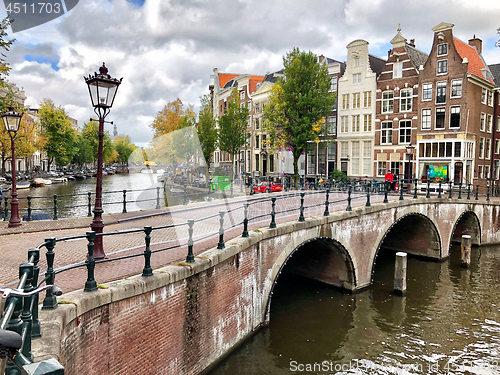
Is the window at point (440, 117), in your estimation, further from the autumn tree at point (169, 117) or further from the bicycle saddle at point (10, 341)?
the bicycle saddle at point (10, 341)

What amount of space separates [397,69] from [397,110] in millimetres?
3456

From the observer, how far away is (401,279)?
13.9 metres

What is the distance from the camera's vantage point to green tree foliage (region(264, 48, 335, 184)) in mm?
27438

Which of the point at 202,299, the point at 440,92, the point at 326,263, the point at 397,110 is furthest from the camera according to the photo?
the point at 397,110

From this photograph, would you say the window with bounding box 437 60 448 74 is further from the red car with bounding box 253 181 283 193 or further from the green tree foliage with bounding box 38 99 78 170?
the green tree foliage with bounding box 38 99 78 170

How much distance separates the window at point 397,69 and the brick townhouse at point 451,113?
5.54ft

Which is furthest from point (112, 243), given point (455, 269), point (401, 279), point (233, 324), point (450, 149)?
point (450, 149)

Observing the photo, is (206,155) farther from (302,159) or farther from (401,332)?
(401,332)

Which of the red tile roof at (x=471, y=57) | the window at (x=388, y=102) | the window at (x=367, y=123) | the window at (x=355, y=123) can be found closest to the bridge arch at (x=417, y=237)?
the window at (x=367, y=123)

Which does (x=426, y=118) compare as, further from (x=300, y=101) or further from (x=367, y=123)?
(x=300, y=101)

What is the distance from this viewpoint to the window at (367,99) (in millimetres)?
32219

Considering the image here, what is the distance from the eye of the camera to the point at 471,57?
29.9 meters

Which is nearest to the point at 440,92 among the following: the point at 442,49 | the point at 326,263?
the point at 442,49

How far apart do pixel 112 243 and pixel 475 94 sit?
30381 mm
